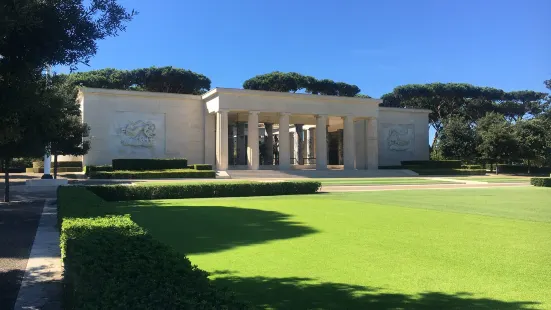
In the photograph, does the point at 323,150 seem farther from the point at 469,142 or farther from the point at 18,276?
the point at 18,276

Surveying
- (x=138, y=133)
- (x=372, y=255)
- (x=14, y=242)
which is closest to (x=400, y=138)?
(x=138, y=133)

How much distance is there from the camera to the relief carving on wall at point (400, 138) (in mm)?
53844

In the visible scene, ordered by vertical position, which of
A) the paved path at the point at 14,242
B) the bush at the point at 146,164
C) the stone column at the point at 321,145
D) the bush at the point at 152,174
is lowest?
the paved path at the point at 14,242

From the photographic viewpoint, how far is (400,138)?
5422 cm

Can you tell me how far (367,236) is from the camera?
9.38 m

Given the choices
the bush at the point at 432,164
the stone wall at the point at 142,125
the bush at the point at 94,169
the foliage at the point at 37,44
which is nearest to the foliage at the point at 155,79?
the stone wall at the point at 142,125

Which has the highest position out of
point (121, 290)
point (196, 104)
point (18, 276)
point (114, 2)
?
point (196, 104)

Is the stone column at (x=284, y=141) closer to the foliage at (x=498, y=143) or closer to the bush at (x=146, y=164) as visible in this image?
the bush at (x=146, y=164)

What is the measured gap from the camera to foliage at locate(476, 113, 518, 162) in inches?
1919

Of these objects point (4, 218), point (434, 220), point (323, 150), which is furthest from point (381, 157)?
point (4, 218)

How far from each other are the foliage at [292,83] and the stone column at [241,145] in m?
17.5

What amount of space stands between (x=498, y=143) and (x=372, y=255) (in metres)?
48.3

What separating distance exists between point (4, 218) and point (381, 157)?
1790 inches

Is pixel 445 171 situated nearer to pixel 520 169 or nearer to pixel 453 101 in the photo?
pixel 520 169
